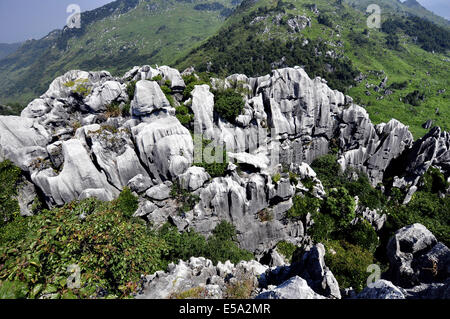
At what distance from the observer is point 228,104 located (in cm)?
4194

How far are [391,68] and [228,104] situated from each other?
175 metres

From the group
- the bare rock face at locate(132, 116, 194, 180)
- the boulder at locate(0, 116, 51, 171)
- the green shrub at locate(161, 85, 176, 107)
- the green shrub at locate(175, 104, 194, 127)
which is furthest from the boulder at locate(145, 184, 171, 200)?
the boulder at locate(0, 116, 51, 171)

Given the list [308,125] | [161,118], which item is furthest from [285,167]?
[161,118]

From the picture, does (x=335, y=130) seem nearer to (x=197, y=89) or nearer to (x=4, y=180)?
(x=197, y=89)

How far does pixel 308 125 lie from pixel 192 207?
112 feet

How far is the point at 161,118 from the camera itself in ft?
121

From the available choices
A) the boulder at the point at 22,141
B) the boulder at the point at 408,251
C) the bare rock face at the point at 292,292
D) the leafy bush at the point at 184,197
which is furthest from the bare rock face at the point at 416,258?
the boulder at the point at 22,141

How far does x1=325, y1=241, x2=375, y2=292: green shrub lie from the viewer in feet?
89.5

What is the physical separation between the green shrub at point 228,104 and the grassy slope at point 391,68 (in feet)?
290

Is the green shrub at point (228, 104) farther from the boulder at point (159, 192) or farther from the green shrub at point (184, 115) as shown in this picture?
the boulder at point (159, 192)

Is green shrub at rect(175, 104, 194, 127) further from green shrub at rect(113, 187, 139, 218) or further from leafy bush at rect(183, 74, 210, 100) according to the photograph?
green shrub at rect(113, 187, 139, 218)

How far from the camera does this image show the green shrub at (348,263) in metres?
27.3

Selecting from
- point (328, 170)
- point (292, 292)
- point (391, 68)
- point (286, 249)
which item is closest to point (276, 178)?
point (286, 249)

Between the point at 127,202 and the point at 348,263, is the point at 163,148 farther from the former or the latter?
the point at 348,263
